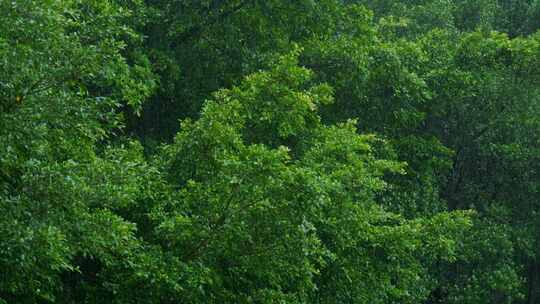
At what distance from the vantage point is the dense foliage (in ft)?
28.1

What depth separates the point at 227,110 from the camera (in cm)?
1160

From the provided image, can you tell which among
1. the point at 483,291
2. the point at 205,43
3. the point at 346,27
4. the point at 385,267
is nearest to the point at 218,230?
the point at 385,267

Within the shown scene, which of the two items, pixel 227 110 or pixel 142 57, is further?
pixel 142 57

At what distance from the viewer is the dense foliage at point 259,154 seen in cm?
855

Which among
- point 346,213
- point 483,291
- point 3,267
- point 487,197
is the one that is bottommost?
point 483,291

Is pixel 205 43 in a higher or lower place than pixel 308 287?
higher

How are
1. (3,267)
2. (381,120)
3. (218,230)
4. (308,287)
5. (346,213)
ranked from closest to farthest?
(3,267), (218,230), (308,287), (346,213), (381,120)

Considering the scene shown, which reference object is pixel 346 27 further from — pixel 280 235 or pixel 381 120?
pixel 280 235

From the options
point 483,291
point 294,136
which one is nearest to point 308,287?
point 294,136


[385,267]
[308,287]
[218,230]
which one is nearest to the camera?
[218,230]

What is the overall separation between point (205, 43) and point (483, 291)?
8.11 metres

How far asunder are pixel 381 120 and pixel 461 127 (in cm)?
258

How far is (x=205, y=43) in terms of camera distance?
1608 cm

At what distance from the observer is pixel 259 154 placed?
33.7 feet
